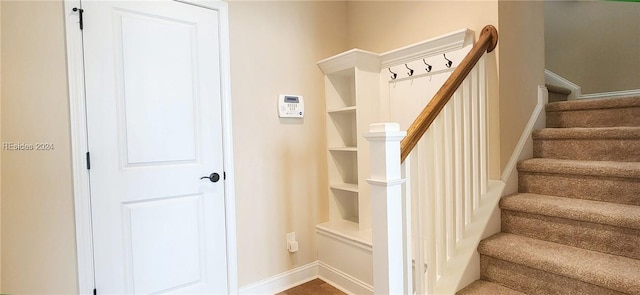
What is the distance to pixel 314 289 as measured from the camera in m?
2.45

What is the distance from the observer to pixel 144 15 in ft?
6.18

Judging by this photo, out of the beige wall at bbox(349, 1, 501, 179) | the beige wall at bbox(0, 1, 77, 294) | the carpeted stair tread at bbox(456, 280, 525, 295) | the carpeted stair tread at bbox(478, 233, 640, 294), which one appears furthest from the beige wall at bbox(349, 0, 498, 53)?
the beige wall at bbox(0, 1, 77, 294)

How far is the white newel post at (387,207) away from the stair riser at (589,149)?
147cm

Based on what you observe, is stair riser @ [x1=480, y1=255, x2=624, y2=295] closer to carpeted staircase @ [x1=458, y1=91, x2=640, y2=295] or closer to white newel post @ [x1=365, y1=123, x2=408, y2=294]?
carpeted staircase @ [x1=458, y1=91, x2=640, y2=295]

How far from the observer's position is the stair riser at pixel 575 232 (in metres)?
1.45

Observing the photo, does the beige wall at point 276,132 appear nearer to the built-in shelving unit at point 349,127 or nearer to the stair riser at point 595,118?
the built-in shelving unit at point 349,127

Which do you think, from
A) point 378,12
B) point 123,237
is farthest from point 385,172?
point 378,12

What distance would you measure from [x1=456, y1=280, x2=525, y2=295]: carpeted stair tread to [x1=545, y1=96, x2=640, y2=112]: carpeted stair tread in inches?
57.0

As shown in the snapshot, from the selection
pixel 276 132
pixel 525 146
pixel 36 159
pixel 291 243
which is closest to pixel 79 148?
pixel 36 159

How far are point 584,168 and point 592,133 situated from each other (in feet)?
1.12

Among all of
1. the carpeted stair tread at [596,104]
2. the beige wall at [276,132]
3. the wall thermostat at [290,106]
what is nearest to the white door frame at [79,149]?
the beige wall at [276,132]

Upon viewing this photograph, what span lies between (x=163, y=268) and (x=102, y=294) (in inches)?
12.6

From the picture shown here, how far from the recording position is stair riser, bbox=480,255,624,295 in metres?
1.38

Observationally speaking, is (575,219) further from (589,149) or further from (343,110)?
(343,110)
